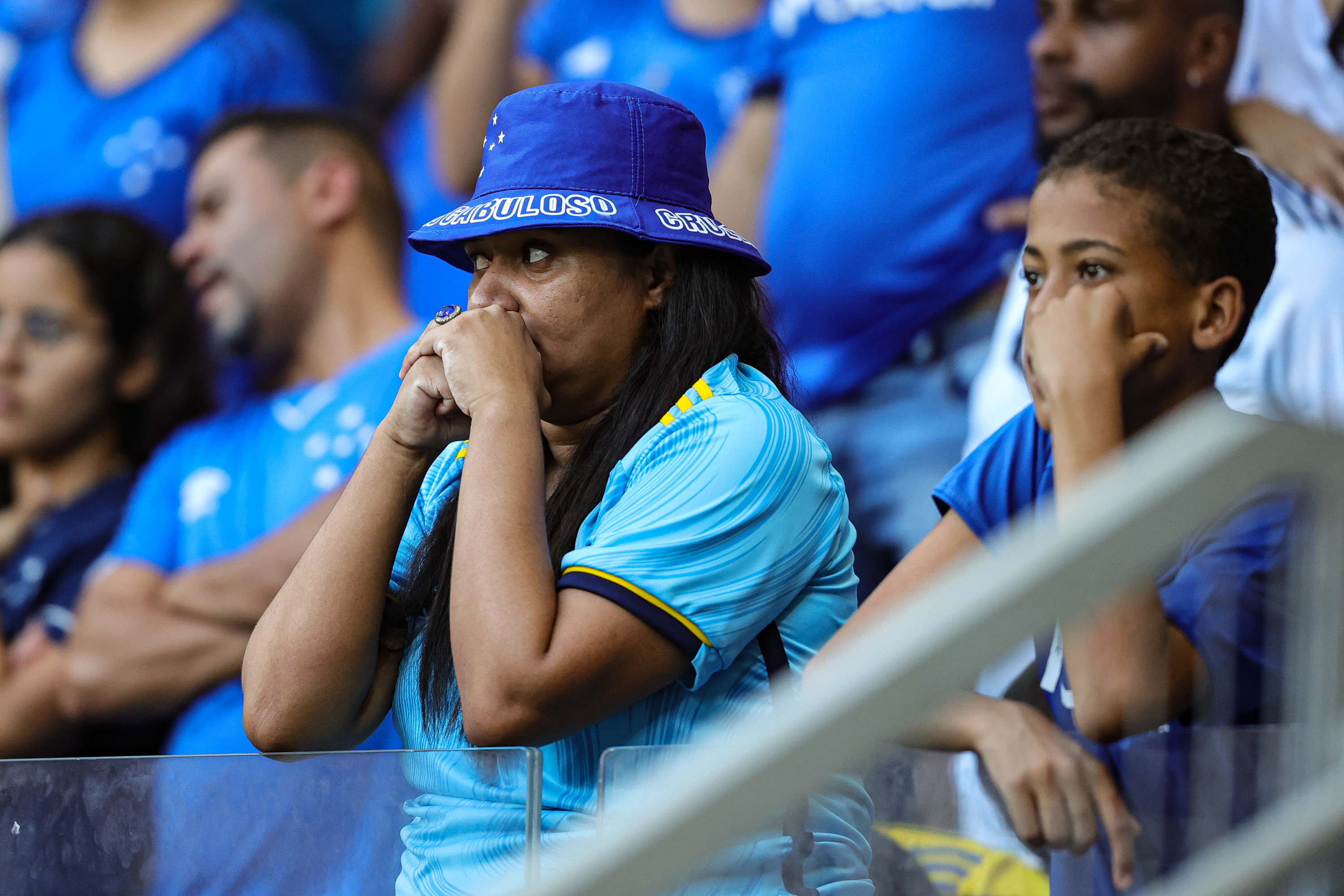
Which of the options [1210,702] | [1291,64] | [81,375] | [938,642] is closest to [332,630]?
[1210,702]

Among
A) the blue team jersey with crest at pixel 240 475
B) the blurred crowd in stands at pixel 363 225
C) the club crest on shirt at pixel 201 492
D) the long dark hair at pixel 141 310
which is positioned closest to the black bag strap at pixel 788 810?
the blurred crowd in stands at pixel 363 225

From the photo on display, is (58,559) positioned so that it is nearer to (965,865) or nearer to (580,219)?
(580,219)

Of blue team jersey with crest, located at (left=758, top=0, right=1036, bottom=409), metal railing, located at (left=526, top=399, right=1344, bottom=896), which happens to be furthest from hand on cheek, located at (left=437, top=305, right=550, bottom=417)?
blue team jersey with crest, located at (left=758, top=0, right=1036, bottom=409)

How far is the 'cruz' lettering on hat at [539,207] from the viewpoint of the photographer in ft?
4.74

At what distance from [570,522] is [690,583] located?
21 cm

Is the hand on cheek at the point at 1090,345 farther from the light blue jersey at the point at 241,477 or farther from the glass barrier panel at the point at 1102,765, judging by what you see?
the light blue jersey at the point at 241,477

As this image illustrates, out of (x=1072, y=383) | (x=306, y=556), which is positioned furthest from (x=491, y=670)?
(x=1072, y=383)

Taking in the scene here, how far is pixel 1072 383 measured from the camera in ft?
6.41

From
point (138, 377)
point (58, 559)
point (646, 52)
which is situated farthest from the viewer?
point (138, 377)

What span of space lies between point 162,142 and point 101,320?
1.56 ft

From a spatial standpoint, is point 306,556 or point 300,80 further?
point 300,80

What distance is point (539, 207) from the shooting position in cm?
145

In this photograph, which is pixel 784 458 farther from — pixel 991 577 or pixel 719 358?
pixel 991 577

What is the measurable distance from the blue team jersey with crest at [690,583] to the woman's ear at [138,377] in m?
2.36
